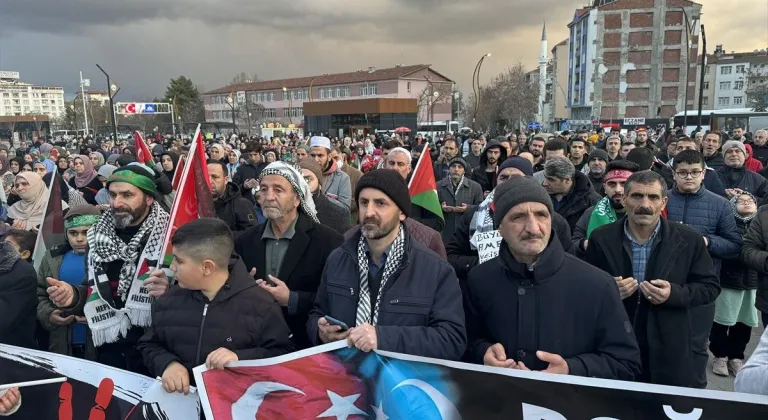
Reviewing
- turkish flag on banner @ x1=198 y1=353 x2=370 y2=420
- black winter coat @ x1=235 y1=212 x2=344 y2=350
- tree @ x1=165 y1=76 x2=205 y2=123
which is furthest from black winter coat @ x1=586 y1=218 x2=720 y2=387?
tree @ x1=165 y1=76 x2=205 y2=123

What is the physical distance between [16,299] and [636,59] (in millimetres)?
83678

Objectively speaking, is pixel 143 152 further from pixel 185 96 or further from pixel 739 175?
pixel 185 96

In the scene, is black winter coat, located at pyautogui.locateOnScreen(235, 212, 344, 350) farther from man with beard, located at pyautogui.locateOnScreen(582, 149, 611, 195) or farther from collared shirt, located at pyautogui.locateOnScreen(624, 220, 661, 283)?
man with beard, located at pyautogui.locateOnScreen(582, 149, 611, 195)

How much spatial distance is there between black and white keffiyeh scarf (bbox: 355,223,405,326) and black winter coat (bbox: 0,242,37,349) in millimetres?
2151

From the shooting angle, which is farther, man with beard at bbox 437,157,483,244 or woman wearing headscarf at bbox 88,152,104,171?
woman wearing headscarf at bbox 88,152,104,171

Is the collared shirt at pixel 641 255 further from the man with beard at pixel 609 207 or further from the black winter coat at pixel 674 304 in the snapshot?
the man with beard at pixel 609 207

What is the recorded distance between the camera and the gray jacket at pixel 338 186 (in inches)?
250

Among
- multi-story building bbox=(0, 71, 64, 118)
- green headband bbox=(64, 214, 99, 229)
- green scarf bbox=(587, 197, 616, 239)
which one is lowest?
green scarf bbox=(587, 197, 616, 239)

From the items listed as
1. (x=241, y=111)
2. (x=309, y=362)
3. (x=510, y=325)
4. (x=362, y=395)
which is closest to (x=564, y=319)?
(x=510, y=325)

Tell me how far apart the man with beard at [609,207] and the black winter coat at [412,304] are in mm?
1804

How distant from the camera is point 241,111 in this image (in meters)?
80.6

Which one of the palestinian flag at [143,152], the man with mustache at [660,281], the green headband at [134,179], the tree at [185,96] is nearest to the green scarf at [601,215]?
the man with mustache at [660,281]

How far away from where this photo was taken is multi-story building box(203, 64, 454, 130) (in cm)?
7806

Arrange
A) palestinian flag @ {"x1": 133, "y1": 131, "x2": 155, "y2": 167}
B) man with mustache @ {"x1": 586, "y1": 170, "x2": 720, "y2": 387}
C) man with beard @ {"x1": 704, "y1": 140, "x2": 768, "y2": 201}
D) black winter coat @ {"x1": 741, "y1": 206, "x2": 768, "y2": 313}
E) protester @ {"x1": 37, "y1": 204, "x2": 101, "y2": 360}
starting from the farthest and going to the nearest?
palestinian flag @ {"x1": 133, "y1": 131, "x2": 155, "y2": 167}
man with beard @ {"x1": 704, "y1": 140, "x2": 768, "y2": 201}
black winter coat @ {"x1": 741, "y1": 206, "x2": 768, "y2": 313}
protester @ {"x1": 37, "y1": 204, "x2": 101, "y2": 360}
man with mustache @ {"x1": 586, "y1": 170, "x2": 720, "y2": 387}
